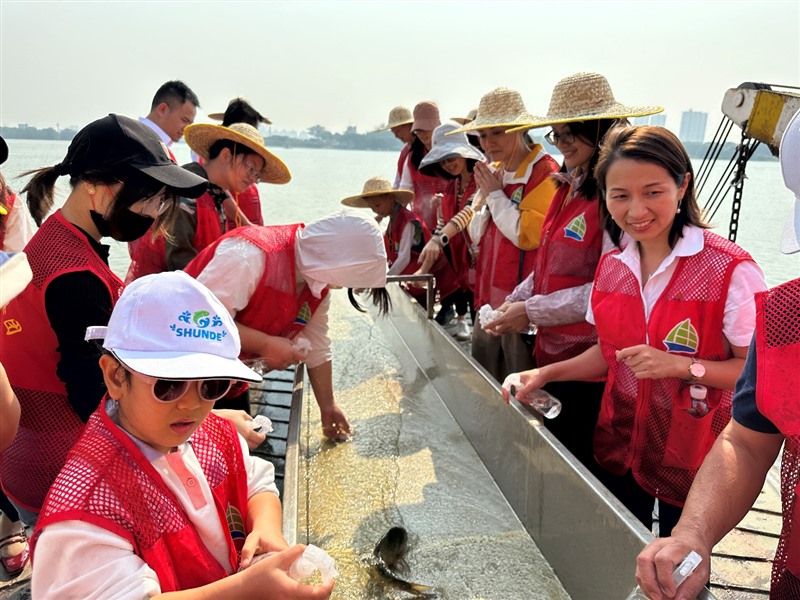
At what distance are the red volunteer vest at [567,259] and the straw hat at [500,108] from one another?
2.44 ft

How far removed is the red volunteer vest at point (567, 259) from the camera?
2.76m

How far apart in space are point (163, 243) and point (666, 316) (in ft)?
9.01

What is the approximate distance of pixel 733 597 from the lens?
231cm


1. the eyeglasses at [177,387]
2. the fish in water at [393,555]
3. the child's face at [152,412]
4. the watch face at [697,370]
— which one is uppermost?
the eyeglasses at [177,387]

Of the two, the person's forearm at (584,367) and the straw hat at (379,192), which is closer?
the person's forearm at (584,367)

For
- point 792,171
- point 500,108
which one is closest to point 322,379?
point 500,108

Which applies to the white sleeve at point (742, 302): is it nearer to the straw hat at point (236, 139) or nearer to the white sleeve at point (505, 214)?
the white sleeve at point (505, 214)

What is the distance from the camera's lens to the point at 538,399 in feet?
8.93

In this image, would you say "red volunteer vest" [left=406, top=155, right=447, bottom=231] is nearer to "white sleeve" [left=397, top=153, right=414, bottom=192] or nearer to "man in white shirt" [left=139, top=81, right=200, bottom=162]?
"white sleeve" [left=397, top=153, right=414, bottom=192]

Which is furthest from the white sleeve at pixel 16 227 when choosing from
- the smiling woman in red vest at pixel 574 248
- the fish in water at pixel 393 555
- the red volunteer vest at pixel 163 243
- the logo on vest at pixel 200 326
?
the smiling woman in red vest at pixel 574 248

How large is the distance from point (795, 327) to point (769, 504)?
2374 millimetres

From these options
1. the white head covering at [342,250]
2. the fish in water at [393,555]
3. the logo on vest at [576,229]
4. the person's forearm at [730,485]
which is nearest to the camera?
the person's forearm at [730,485]

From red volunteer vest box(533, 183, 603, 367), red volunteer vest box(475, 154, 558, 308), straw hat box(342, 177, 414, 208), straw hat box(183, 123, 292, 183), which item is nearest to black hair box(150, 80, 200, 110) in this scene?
straw hat box(183, 123, 292, 183)

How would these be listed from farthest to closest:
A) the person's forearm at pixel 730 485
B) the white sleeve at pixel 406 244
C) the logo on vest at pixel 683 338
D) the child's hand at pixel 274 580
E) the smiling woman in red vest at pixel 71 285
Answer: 1. the white sleeve at pixel 406 244
2. the logo on vest at pixel 683 338
3. the smiling woman in red vest at pixel 71 285
4. the person's forearm at pixel 730 485
5. the child's hand at pixel 274 580
